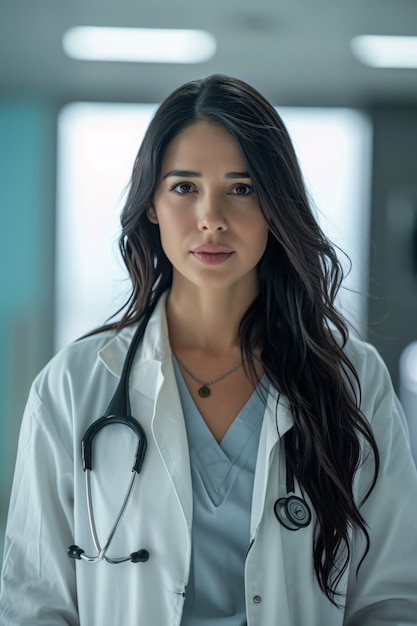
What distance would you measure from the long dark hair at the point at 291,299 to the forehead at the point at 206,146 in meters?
Result: 0.02

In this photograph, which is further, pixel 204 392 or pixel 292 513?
pixel 204 392

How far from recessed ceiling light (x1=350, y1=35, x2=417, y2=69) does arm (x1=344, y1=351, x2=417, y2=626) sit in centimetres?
237

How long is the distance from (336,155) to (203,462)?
249cm

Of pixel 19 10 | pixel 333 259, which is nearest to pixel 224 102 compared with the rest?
pixel 333 259

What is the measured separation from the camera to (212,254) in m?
1.22

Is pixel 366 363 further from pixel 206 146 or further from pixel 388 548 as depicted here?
pixel 206 146

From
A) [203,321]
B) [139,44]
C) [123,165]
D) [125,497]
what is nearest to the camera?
[125,497]

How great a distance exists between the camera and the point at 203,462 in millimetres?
1209

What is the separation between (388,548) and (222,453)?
0.34 meters

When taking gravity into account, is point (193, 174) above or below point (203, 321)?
above

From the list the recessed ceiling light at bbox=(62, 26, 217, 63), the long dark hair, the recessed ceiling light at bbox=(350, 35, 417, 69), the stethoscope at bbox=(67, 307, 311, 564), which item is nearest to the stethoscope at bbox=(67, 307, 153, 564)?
the stethoscope at bbox=(67, 307, 311, 564)

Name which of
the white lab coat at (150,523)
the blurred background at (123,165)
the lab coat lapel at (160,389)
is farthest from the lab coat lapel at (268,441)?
→ the blurred background at (123,165)

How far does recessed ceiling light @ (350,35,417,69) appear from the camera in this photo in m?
3.07

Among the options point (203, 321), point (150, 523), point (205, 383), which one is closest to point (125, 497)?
point (150, 523)
